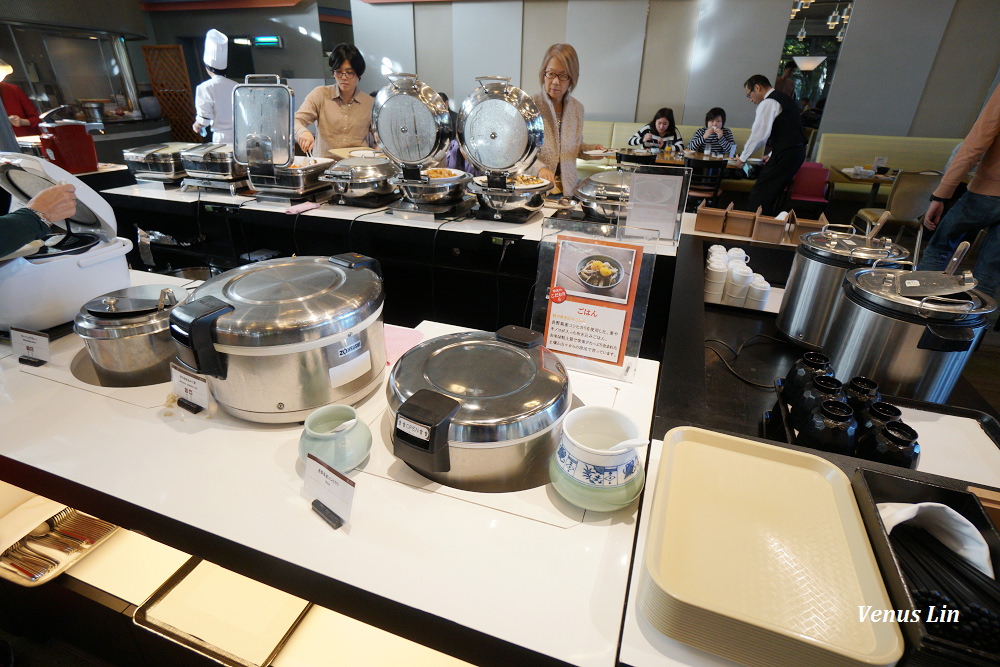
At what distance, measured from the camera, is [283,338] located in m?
0.84

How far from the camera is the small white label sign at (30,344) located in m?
1.12

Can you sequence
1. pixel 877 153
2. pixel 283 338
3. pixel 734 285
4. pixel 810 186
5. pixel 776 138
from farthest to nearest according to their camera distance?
pixel 877 153 → pixel 810 186 → pixel 776 138 → pixel 734 285 → pixel 283 338

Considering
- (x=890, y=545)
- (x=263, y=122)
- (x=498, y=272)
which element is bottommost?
(x=498, y=272)

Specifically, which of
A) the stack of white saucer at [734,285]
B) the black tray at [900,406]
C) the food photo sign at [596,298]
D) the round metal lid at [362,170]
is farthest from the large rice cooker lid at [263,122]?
the black tray at [900,406]

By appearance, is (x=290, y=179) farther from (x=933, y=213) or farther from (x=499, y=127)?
(x=933, y=213)

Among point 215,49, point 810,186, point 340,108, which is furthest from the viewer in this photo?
point 810,186

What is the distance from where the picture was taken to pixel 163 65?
9.12 m

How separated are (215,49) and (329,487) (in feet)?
16.2

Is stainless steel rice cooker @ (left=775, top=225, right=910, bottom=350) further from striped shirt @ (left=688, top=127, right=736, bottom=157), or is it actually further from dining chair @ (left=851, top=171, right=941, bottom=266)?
striped shirt @ (left=688, top=127, right=736, bottom=157)

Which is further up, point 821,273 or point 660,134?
point 660,134

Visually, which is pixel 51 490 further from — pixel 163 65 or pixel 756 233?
pixel 163 65

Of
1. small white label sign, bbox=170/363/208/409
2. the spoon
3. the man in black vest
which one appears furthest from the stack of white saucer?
the man in black vest

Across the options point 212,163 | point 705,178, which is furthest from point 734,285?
point 705,178

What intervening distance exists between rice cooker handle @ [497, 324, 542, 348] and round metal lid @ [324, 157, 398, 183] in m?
1.91
